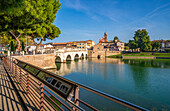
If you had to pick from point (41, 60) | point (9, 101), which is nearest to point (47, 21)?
point (41, 60)

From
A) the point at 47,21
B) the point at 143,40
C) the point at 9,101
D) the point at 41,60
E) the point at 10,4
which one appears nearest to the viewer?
the point at 9,101

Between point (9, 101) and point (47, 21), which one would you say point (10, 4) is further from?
point (47, 21)

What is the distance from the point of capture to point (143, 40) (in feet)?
225

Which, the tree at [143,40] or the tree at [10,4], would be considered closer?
the tree at [10,4]

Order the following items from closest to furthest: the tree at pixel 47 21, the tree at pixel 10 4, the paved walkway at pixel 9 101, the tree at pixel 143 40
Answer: the paved walkway at pixel 9 101, the tree at pixel 10 4, the tree at pixel 47 21, the tree at pixel 143 40

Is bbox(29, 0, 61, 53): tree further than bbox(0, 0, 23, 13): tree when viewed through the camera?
Yes

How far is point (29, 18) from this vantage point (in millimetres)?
18453

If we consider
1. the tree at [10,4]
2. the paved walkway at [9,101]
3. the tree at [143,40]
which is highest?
the tree at [143,40]

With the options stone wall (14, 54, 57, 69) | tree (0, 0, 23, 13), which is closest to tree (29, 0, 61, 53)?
stone wall (14, 54, 57, 69)

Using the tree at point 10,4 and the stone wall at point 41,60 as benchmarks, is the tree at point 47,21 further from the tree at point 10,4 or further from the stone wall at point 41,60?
the tree at point 10,4

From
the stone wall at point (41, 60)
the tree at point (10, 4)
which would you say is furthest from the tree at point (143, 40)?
the tree at point (10, 4)

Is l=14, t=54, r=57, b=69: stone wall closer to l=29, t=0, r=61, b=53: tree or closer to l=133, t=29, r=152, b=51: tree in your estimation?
l=29, t=0, r=61, b=53: tree

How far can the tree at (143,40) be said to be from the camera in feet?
226

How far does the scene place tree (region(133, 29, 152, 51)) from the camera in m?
68.8
